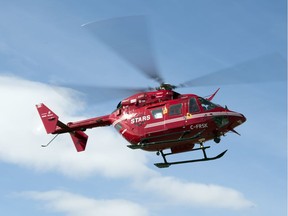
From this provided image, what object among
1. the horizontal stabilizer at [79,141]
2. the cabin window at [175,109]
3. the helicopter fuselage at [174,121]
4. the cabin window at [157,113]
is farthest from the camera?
the horizontal stabilizer at [79,141]

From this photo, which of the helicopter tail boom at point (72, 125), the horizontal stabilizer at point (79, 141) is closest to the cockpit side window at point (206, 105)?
the helicopter tail boom at point (72, 125)

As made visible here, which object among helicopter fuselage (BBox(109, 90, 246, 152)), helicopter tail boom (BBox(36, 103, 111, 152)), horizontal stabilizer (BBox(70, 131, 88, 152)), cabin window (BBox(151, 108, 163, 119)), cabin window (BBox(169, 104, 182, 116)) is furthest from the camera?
horizontal stabilizer (BBox(70, 131, 88, 152))

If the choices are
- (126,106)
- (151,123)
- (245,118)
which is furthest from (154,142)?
(245,118)

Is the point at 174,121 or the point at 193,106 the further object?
the point at 193,106

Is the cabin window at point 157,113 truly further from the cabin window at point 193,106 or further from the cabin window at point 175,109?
the cabin window at point 193,106

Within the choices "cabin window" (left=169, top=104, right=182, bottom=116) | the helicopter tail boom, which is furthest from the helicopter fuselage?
the helicopter tail boom

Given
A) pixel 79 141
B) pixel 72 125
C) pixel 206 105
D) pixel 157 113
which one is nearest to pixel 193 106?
pixel 206 105

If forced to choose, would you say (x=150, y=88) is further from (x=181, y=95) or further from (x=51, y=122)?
(x=51, y=122)

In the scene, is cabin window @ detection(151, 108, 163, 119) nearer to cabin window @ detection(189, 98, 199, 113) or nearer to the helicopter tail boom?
cabin window @ detection(189, 98, 199, 113)

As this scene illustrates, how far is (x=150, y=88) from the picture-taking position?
2838cm

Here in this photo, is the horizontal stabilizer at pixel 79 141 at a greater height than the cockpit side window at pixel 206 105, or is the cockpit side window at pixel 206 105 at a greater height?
the horizontal stabilizer at pixel 79 141

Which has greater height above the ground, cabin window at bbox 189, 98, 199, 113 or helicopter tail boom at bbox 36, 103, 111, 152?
helicopter tail boom at bbox 36, 103, 111, 152

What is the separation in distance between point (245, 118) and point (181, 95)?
3706 mm

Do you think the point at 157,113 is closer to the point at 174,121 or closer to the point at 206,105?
the point at 174,121
